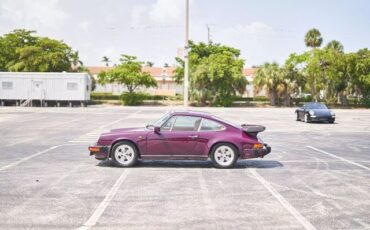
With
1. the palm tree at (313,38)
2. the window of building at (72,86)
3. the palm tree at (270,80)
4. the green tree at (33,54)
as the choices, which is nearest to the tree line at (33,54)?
the green tree at (33,54)

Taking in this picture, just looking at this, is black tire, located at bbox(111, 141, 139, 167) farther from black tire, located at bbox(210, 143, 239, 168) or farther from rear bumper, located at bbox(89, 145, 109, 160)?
black tire, located at bbox(210, 143, 239, 168)

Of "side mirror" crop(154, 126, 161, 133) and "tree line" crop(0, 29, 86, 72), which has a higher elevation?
"tree line" crop(0, 29, 86, 72)

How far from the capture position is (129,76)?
57.9m

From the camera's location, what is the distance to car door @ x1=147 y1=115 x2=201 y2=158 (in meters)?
11.0

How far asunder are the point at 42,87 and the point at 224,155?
133ft

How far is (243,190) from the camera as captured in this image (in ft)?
28.3

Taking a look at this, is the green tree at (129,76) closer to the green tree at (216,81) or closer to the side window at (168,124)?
the green tree at (216,81)

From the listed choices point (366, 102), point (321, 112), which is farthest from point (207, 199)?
point (366, 102)

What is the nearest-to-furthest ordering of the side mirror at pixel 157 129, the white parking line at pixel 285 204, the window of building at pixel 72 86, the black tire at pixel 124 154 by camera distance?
1. the white parking line at pixel 285 204
2. the side mirror at pixel 157 129
3. the black tire at pixel 124 154
4. the window of building at pixel 72 86

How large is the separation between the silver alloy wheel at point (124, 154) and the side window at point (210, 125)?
1.89 meters

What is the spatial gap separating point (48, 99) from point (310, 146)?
37467 millimetres

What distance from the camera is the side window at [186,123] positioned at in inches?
438

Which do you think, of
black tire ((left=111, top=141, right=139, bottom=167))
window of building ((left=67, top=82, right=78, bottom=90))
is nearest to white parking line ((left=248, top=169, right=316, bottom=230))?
black tire ((left=111, top=141, right=139, bottom=167))

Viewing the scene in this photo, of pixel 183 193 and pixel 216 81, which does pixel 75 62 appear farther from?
pixel 183 193
